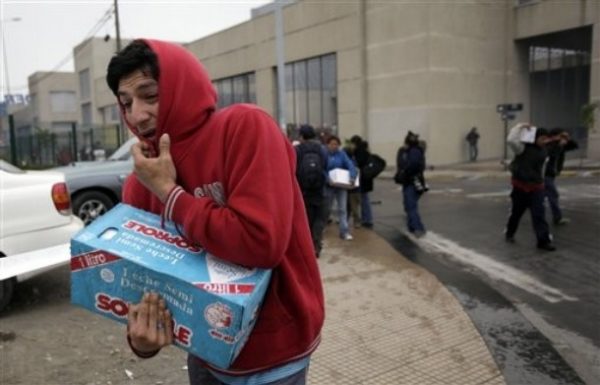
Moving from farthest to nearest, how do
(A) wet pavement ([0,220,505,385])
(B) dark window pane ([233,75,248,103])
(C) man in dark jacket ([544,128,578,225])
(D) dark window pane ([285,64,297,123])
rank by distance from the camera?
(B) dark window pane ([233,75,248,103])
(D) dark window pane ([285,64,297,123])
(C) man in dark jacket ([544,128,578,225])
(A) wet pavement ([0,220,505,385])

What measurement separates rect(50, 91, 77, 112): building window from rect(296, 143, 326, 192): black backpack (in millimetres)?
77061

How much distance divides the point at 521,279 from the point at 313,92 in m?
26.9

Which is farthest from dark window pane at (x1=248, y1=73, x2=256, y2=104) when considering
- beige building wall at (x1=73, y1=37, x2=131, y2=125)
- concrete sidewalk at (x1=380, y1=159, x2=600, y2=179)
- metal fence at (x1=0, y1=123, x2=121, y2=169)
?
beige building wall at (x1=73, y1=37, x2=131, y2=125)

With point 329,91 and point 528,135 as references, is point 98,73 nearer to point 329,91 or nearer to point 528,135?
point 329,91

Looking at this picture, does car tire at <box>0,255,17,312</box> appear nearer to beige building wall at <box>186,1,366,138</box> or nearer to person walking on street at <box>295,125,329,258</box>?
person walking on street at <box>295,125,329,258</box>

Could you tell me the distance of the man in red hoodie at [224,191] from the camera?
150 centimetres

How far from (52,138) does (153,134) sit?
2711 centimetres

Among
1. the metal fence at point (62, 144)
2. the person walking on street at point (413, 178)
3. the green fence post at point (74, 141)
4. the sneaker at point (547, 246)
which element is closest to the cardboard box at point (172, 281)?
the sneaker at point (547, 246)

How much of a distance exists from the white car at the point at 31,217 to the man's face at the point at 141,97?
142 inches

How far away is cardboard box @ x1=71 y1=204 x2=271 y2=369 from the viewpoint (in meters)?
1.50

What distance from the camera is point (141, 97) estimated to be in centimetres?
165

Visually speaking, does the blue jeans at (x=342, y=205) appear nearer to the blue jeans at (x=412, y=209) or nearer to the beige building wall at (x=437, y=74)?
the blue jeans at (x=412, y=209)

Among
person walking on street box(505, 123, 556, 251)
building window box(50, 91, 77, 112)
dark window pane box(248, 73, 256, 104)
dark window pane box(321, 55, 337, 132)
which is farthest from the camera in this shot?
building window box(50, 91, 77, 112)

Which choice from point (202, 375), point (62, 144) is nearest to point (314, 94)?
point (62, 144)
